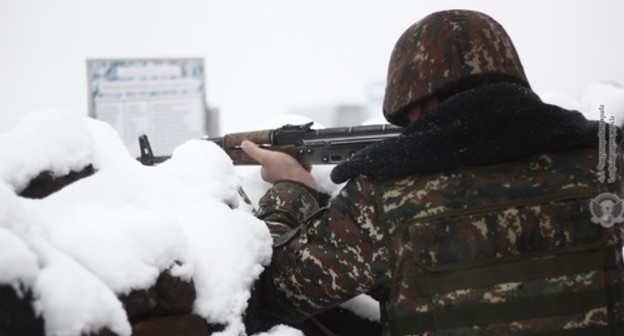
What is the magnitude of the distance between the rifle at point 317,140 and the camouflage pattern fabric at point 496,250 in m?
0.49

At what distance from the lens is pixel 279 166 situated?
1.63 meters

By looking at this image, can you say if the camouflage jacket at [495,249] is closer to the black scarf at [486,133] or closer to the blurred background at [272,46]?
the black scarf at [486,133]

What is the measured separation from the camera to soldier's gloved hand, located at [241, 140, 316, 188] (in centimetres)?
162

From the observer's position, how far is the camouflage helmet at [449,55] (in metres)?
1.14

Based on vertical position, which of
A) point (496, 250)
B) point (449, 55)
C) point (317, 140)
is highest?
point (449, 55)

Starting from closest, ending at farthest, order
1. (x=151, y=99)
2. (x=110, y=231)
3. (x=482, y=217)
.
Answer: (x=110, y=231) → (x=482, y=217) → (x=151, y=99)

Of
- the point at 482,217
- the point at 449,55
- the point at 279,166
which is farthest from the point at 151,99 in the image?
the point at 482,217

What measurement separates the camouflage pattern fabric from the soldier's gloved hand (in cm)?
50

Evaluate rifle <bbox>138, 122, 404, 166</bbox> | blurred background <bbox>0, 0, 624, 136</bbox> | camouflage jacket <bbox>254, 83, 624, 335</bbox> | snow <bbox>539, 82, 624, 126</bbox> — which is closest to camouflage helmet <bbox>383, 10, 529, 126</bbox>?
camouflage jacket <bbox>254, 83, 624, 335</bbox>

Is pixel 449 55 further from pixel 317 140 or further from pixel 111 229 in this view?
pixel 111 229

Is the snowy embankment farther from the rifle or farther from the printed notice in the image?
the printed notice

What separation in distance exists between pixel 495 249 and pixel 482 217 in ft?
0.22

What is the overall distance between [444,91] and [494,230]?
0.30 metres

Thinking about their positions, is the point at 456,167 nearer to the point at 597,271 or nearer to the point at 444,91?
the point at 444,91
